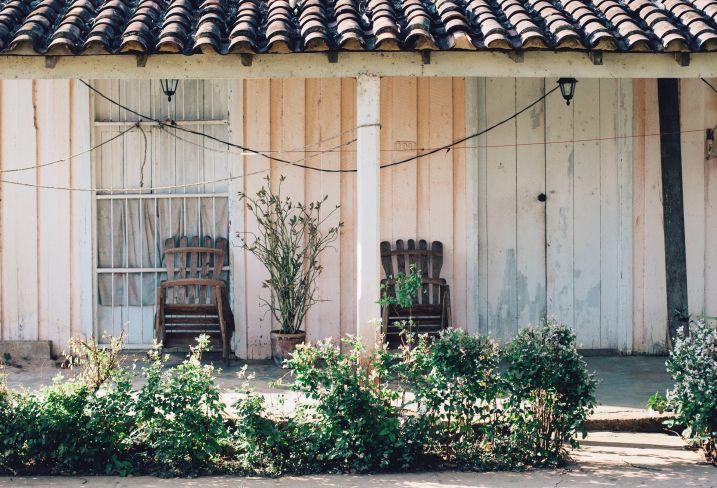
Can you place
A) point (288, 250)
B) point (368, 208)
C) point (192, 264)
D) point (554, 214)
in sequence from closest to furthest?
point (368, 208) < point (288, 250) < point (192, 264) < point (554, 214)

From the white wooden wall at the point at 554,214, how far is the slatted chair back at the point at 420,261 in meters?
0.54

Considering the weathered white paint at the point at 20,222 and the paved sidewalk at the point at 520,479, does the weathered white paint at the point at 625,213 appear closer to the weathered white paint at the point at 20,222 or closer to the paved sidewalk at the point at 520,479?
the paved sidewalk at the point at 520,479

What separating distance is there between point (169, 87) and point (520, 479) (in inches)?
200

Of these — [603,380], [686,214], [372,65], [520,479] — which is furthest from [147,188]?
[686,214]

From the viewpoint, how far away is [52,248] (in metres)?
9.70

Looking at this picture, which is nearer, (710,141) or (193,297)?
(193,297)

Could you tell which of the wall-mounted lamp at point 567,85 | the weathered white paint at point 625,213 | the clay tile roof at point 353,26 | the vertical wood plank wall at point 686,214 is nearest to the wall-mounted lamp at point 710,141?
the vertical wood plank wall at point 686,214

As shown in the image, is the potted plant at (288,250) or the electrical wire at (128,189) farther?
the electrical wire at (128,189)

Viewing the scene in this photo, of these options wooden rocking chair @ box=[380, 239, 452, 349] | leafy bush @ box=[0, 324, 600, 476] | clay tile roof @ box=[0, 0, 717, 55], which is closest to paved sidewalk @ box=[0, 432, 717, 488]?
leafy bush @ box=[0, 324, 600, 476]

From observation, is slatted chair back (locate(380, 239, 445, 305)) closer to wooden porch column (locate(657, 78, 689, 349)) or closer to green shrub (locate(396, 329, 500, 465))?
wooden porch column (locate(657, 78, 689, 349))

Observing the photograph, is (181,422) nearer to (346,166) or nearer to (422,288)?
(422,288)

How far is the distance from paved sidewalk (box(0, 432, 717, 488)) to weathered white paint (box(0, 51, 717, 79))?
2.78 metres

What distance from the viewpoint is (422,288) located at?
9.59 metres

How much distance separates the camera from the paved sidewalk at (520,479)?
6508mm
